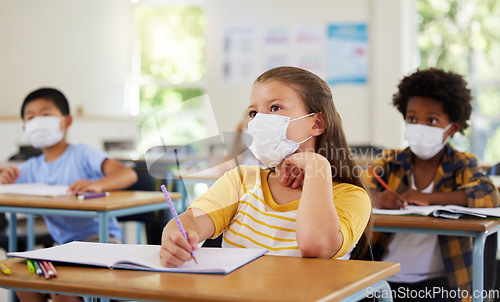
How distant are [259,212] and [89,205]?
36.5 inches

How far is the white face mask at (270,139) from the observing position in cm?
143

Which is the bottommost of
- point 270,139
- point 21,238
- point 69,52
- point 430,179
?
point 21,238

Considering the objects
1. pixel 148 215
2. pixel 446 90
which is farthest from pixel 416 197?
pixel 148 215

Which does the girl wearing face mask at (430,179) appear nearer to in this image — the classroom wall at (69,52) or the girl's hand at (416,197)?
the girl's hand at (416,197)

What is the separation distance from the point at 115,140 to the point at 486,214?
493 centimetres

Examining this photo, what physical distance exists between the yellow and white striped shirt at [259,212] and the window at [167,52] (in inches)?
206

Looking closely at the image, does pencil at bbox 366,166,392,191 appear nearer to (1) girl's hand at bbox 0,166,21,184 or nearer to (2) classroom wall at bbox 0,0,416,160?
(1) girl's hand at bbox 0,166,21,184

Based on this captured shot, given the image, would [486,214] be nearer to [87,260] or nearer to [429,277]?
[429,277]

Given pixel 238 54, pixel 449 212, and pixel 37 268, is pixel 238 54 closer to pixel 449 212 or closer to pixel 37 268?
pixel 449 212

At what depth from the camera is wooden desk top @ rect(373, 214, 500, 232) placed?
1.70 m

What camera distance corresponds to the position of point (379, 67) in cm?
596

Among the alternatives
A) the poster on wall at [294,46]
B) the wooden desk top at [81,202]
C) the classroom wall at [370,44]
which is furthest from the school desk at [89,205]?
the poster on wall at [294,46]

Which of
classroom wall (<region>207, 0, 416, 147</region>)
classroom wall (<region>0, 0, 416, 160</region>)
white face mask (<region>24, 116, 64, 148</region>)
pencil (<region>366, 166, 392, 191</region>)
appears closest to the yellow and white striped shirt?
pencil (<region>366, 166, 392, 191</region>)

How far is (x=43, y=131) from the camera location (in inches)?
111
